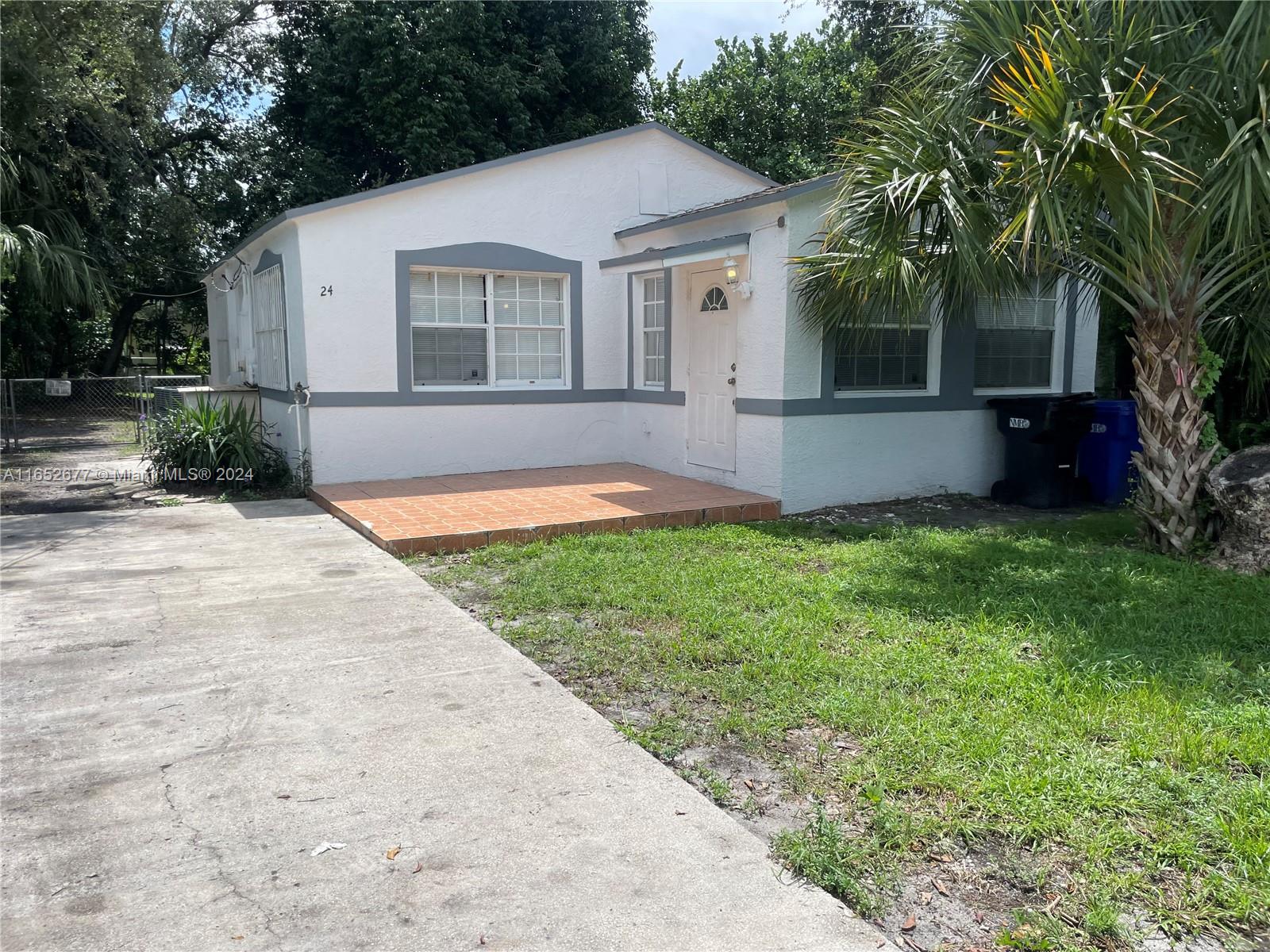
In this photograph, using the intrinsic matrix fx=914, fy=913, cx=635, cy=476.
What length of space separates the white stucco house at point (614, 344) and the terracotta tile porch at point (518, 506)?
0.46 m

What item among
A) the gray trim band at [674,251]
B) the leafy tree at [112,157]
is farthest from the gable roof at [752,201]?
the leafy tree at [112,157]

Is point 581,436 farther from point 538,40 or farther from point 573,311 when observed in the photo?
point 538,40

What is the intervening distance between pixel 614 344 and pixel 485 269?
1.83m

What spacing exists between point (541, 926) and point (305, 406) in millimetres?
8187

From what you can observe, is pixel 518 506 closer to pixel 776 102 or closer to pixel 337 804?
pixel 337 804

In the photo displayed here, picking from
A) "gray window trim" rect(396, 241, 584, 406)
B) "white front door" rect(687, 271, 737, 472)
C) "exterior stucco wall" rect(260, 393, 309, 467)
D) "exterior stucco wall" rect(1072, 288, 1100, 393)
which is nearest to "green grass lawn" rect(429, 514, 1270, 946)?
"white front door" rect(687, 271, 737, 472)

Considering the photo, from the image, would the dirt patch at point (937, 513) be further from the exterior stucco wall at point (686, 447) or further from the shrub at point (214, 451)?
the shrub at point (214, 451)

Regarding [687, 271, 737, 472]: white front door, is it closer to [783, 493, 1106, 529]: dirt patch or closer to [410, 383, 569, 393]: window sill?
[783, 493, 1106, 529]: dirt patch

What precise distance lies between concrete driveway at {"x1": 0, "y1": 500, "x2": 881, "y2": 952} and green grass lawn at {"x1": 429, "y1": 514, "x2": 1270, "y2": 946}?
34cm

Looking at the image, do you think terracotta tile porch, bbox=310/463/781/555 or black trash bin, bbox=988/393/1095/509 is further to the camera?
black trash bin, bbox=988/393/1095/509

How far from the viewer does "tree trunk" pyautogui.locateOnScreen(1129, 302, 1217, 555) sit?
265 inches

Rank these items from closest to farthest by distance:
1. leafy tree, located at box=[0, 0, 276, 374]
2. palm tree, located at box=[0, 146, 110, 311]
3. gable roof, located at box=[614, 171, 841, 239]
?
gable roof, located at box=[614, 171, 841, 239] → leafy tree, located at box=[0, 0, 276, 374] → palm tree, located at box=[0, 146, 110, 311]

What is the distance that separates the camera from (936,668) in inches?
176

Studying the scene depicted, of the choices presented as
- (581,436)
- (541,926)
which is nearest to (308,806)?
(541,926)
